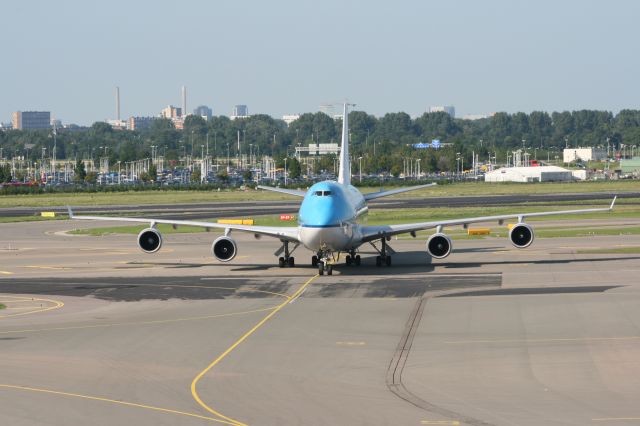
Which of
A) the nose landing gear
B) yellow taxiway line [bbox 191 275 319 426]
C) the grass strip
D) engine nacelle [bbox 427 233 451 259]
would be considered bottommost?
yellow taxiway line [bbox 191 275 319 426]

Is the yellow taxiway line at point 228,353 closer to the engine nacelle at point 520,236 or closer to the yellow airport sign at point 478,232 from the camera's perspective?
the engine nacelle at point 520,236

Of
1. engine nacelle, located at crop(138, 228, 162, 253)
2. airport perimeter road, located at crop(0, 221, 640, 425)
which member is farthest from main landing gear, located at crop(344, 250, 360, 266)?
engine nacelle, located at crop(138, 228, 162, 253)

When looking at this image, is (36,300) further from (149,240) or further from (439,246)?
(439,246)

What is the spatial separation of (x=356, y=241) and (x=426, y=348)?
840 inches

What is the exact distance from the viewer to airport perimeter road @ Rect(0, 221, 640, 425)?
2289 cm

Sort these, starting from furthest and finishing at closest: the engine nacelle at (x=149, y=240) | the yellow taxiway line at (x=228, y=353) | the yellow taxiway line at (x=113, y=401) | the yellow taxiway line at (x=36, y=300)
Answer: the engine nacelle at (x=149, y=240) < the yellow taxiway line at (x=36, y=300) < the yellow taxiway line at (x=228, y=353) < the yellow taxiway line at (x=113, y=401)

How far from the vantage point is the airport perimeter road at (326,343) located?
22891 millimetres

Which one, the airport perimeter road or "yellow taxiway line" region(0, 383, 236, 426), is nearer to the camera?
"yellow taxiway line" region(0, 383, 236, 426)

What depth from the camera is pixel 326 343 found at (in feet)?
104

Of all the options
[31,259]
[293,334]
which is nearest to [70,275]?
[31,259]

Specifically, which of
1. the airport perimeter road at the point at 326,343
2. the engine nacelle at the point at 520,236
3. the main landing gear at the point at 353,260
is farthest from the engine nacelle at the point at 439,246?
the main landing gear at the point at 353,260

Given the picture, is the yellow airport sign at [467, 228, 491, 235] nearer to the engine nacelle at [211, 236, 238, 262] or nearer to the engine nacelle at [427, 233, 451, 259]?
the engine nacelle at [427, 233, 451, 259]

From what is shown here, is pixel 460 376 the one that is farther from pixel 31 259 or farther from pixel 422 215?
pixel 422 215

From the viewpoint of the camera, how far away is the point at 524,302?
39656mm
